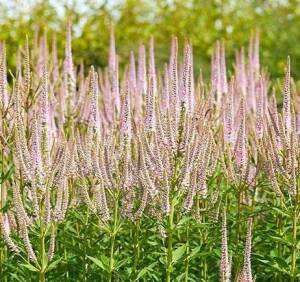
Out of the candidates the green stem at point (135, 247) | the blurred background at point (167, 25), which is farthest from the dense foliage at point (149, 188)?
the blurred background at point (167, 25)

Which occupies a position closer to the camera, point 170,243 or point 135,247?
point 170,243

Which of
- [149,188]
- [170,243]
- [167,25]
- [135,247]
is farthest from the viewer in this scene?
[167,25]

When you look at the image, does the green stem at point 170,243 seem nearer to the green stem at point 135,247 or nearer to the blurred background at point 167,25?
the green stem at point 135,247

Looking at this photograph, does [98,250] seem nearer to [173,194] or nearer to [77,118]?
[173,194]

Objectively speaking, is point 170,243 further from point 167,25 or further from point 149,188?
point 167,25

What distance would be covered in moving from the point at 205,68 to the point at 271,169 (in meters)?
10.4

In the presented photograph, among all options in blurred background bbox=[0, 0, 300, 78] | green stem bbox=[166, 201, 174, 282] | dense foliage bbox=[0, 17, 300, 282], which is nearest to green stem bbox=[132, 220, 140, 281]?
dense foliage bbox=[0, 17, 300, 282]

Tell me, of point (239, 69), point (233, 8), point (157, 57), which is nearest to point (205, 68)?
point (157, 57)

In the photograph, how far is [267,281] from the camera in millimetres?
6324

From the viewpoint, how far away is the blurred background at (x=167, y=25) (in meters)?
14.7

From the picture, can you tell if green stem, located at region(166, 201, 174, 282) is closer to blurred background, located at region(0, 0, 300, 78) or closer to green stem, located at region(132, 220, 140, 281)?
green stem, located at region(132, 220, 140, 281)

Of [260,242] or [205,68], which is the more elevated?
[205,68]

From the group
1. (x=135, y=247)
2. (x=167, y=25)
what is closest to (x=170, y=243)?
(x=135, y=247)

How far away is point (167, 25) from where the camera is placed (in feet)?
56.0
